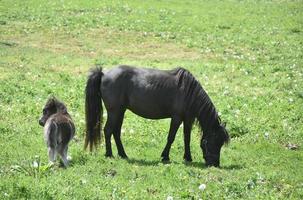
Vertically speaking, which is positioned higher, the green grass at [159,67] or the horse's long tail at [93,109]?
the horse's long tail at [93,109]

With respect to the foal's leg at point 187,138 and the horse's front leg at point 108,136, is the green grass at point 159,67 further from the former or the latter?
the foal's leg at point 187,138

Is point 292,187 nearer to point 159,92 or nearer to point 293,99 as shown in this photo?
point 159,92

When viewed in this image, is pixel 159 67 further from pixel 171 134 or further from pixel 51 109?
pixel 51 109

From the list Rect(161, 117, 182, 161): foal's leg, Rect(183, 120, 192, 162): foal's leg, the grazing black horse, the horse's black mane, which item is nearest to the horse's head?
the grazing black horse

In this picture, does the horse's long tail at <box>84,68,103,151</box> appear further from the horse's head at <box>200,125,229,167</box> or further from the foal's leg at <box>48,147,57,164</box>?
the horse's head at <box>200,125,229,167</box>

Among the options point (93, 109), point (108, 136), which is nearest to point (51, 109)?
point (93, 109)

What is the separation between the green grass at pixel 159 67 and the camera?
1102 centimetres

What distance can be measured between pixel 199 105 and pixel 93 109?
7.68ft

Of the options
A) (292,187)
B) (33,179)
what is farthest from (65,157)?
(292,187)

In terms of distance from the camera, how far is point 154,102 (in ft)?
43.4

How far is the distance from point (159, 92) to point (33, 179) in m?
3.90

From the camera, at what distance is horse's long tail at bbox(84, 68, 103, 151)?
13.1m

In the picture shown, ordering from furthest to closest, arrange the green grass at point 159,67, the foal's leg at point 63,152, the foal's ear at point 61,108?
the foal's ear at point 61,108 < the foal's leg at point 63,152 < the green grass at point 159,67

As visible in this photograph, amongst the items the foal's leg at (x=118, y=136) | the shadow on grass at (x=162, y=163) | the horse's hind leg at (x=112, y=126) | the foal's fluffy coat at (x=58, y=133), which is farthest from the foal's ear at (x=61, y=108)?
the shadow on grass at (x=162, y=163)
